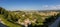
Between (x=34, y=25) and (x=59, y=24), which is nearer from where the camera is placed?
(x=34, y=25)

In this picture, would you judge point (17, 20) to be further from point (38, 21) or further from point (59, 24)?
point (59, 24)

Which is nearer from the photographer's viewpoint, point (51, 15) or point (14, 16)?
point (14, 16)

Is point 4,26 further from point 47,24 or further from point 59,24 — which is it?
point 59,24

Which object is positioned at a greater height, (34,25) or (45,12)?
(45,12)

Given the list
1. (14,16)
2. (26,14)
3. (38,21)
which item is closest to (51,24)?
(38,21)

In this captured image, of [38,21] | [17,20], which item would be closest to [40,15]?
[38,21]

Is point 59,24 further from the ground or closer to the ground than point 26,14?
closer to the ground
